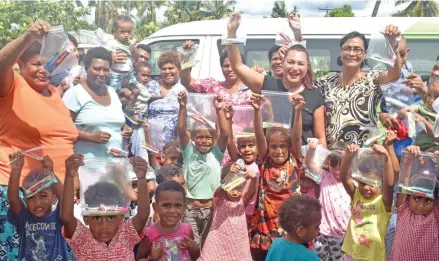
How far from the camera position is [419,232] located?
12.6 ft

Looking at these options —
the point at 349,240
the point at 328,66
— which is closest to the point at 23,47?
the point at 349,240

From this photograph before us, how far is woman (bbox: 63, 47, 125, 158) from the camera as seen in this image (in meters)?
4.59

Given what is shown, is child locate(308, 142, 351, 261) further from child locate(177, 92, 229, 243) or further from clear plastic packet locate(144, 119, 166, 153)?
clear plastic packet locate(144, 119, 166, 153)

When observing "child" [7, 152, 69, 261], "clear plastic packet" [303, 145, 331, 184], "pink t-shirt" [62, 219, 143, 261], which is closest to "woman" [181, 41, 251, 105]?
"clear plastic packet" [303, 145, 331, 184]

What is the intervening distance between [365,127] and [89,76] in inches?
82.1

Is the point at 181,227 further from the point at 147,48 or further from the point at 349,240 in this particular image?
the point at 147,48

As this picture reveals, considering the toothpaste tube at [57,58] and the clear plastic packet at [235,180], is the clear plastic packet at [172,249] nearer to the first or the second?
the clear plastic packet at [235,180]

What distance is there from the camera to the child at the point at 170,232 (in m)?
3.88

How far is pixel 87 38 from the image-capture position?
5566 mm

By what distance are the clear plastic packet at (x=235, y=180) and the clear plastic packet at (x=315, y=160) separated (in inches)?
18.1

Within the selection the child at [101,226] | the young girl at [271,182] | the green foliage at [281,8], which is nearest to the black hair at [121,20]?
the green foliage at [281,8]

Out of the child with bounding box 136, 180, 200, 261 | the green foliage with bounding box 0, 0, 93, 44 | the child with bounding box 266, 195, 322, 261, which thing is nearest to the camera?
the child with bounding box 266, 195, 322, 261

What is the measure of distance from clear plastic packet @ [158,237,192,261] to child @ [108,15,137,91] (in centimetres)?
202

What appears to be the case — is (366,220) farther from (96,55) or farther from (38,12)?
(38,12)
